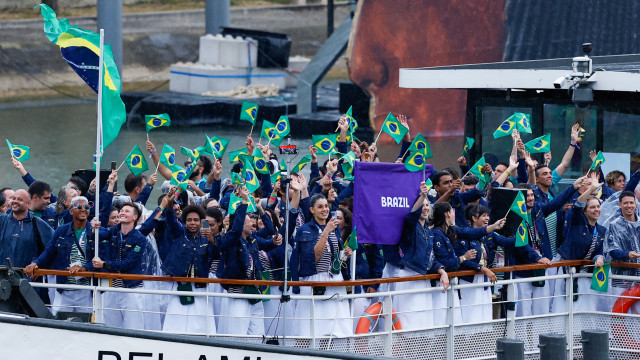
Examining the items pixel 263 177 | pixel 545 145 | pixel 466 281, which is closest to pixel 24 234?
pixel 263 177

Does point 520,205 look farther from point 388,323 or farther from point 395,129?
point 395,129

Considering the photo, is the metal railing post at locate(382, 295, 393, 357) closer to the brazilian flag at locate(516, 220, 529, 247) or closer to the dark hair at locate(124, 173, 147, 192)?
the brazilian flag at locate(516, 220, 529, 247)

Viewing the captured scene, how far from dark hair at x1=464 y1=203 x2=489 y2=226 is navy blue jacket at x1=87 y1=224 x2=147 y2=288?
10.4ft

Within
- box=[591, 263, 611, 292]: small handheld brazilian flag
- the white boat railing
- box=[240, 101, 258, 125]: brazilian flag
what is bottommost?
the white boat railing

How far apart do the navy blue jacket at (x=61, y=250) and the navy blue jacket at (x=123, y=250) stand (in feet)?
0.34

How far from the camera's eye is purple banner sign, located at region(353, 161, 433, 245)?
10031 mm

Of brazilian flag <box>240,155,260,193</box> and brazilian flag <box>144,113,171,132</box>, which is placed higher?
brazilian flag <box>144,113,171,132</box>

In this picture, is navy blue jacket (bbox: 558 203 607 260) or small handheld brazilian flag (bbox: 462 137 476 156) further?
small handheld brazilian flag (bbox: 462 137 476 156)

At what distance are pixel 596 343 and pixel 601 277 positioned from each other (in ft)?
5.39

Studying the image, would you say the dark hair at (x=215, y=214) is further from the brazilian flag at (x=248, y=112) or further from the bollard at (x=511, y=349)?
the brazilian flag at (x=248, y=112)

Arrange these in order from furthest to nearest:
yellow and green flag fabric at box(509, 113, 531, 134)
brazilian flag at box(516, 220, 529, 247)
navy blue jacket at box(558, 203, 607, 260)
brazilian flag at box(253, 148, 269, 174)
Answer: yellow and green flag fabric at box(509, 113, 531, 134) → brazilian flag at box(253, 148, 269, 174) → navy blue jacket at box(558, 203, 607, 260) → brazilian flag at box(516, 220, 529, 247)

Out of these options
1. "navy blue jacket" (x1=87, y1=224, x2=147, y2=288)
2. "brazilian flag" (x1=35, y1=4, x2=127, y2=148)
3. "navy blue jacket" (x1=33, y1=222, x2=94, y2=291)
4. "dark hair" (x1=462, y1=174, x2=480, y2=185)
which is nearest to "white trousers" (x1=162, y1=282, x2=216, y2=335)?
"navy blue jacket" (x1=87, y1=224, x2=147, y2=288)

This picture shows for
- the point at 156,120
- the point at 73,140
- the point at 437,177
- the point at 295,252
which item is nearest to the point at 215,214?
the point at 295,252

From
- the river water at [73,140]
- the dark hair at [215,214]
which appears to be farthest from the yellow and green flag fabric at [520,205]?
the river water at [73,140]
